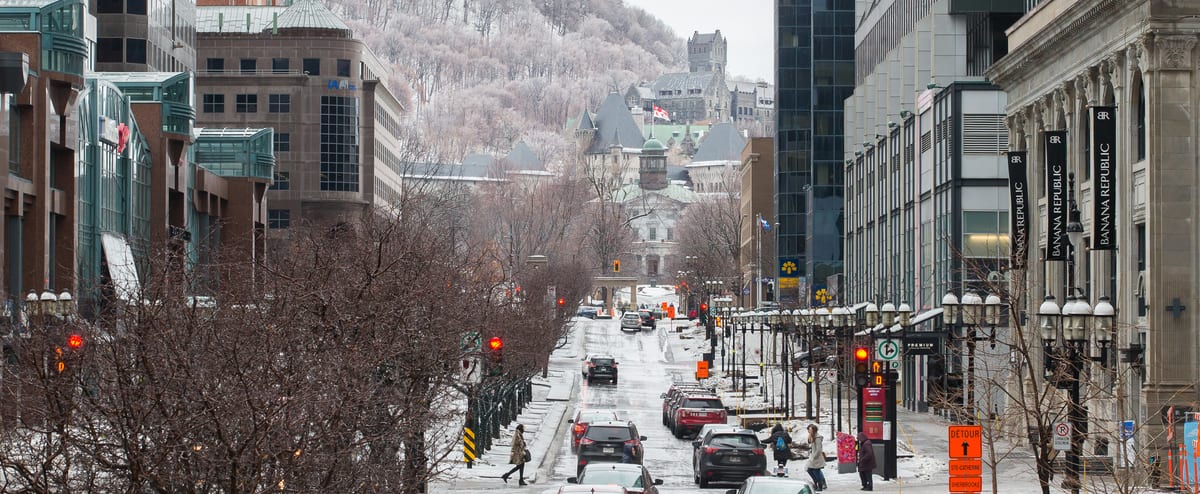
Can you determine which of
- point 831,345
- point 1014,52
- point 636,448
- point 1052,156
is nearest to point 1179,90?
point 1052,156

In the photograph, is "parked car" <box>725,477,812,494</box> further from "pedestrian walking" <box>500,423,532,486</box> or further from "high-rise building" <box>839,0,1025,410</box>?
"high-rise building" <box>839,0,1025,410</box>

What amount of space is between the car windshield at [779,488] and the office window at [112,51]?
72.0 metres

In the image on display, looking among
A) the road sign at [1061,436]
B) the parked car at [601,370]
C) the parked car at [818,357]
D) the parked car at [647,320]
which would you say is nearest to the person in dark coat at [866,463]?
the road sign at [1061,436]

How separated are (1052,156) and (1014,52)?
7.30m

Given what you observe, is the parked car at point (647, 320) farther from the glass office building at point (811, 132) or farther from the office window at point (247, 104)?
the office window at point (247, 104)

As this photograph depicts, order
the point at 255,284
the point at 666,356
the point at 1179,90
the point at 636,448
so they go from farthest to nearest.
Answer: the point at 666,356 → the point at 636,448 → the point at 1179,90 → the point at 255,284

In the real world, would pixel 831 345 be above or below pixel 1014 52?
below

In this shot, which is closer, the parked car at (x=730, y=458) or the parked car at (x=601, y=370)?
the parked car at (x=730, y=458)

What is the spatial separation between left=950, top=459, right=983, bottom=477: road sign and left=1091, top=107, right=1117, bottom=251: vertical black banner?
12955mm

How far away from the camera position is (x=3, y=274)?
5475 centimetres

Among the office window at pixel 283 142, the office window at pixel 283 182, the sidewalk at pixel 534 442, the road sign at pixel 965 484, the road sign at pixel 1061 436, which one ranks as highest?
the office window at pixel 283 142

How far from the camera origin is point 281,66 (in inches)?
5044

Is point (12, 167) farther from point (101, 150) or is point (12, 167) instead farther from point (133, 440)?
point (133, 440)

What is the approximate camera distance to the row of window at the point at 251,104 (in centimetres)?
12619
